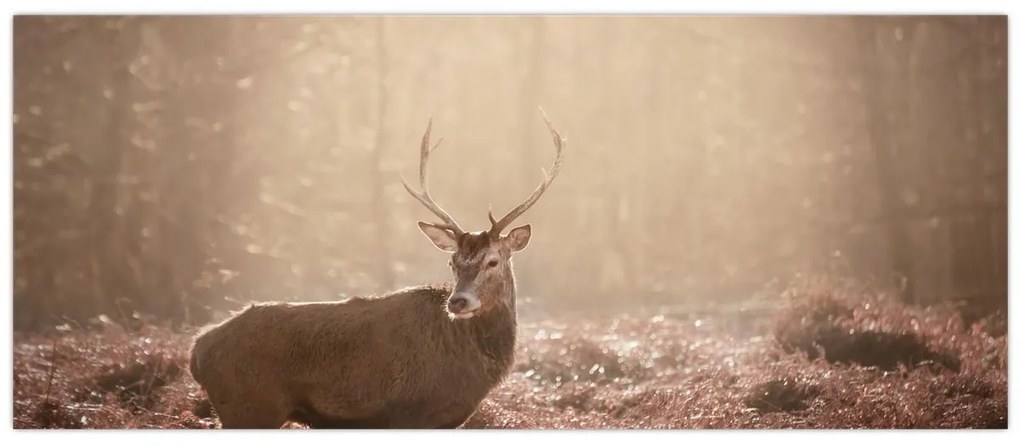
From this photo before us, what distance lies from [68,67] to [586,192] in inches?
276

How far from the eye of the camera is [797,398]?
24.8 feet

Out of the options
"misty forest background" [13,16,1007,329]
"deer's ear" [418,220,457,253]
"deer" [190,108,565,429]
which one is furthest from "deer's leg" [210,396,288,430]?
"misty forest background" [13,16,1007,329]

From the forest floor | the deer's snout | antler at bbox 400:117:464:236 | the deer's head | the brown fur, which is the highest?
antler at bbox 400:117:464:236

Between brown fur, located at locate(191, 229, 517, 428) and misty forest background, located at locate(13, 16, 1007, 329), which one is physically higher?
misty forest background, located at locate(13, 16, 1007, 329)

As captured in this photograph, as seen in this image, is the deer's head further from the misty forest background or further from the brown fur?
the misty forest background

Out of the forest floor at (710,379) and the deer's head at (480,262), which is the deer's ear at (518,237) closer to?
the deer's head at (480,262)

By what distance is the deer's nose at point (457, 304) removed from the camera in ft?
21.0

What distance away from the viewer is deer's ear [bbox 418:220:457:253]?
22.5ft

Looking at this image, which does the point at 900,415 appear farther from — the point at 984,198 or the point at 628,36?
the point at 628,36

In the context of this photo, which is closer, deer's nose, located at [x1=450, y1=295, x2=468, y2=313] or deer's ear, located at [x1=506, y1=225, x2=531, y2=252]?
deer's nose, located at [x1=450, y1=295, x2=468, y2=313]

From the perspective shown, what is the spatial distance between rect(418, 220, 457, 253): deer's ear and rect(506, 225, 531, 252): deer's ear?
0.33 m

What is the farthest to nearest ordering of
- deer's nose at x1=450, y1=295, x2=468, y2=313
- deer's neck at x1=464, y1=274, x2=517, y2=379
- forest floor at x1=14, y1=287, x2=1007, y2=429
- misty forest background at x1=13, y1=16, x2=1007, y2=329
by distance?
1. misty forest background at x1=13, y1=16, x2=1007, y2=329
2. forest floor at x1=14, y1=287, x2=1007, y2=429
3. deer's neck at x1=464, y1=274, x2=517, y2=379
4. deer's nose at x1=450, y1=295, x2=468, y2=313

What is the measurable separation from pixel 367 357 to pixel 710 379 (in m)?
2.66

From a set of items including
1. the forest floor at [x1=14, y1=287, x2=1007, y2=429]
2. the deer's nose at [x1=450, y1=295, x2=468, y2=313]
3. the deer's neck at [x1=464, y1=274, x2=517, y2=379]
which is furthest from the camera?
the forest floor at [x1=14, y1=287, x2=1007, y2=429]
